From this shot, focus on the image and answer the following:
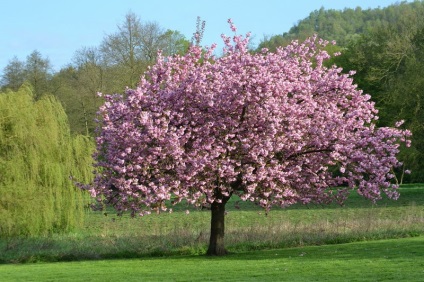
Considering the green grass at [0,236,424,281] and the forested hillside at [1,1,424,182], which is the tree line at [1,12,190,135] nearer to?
the forested hillside at [1,1,424,182]

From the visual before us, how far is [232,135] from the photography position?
69.2ft

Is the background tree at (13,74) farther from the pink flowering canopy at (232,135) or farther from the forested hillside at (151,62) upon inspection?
the pink flowering canopy at (232,135)

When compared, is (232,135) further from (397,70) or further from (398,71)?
(398,71)

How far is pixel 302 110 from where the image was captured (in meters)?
21.9

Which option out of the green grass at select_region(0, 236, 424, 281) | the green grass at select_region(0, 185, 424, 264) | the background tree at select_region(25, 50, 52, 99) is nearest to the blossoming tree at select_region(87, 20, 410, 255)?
the green grass at select_region(0, 236, 424, 281)

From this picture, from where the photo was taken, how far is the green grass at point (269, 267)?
17016 mm

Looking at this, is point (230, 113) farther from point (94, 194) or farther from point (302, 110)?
point (94, 194)

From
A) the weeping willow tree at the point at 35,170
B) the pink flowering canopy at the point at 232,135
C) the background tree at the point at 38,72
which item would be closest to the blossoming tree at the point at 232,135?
the pink flowering canopy at the point at 232,135

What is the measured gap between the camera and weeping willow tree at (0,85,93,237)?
1177 inches

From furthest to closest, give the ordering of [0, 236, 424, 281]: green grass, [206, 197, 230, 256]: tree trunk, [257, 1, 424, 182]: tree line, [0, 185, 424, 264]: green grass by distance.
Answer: [257, 1, 424, 182]: tree line
[0, 185, 424, 264]: green grass
[206, 197, 230, 256]: tree trunk
[0, 236, 424, 281]: green grass

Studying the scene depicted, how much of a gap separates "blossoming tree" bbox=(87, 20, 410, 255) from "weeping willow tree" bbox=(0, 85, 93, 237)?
8387mm

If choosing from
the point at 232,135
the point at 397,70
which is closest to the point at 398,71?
the point at 397,70

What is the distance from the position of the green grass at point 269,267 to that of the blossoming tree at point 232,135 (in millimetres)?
1742

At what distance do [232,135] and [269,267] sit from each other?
3.97 metres
